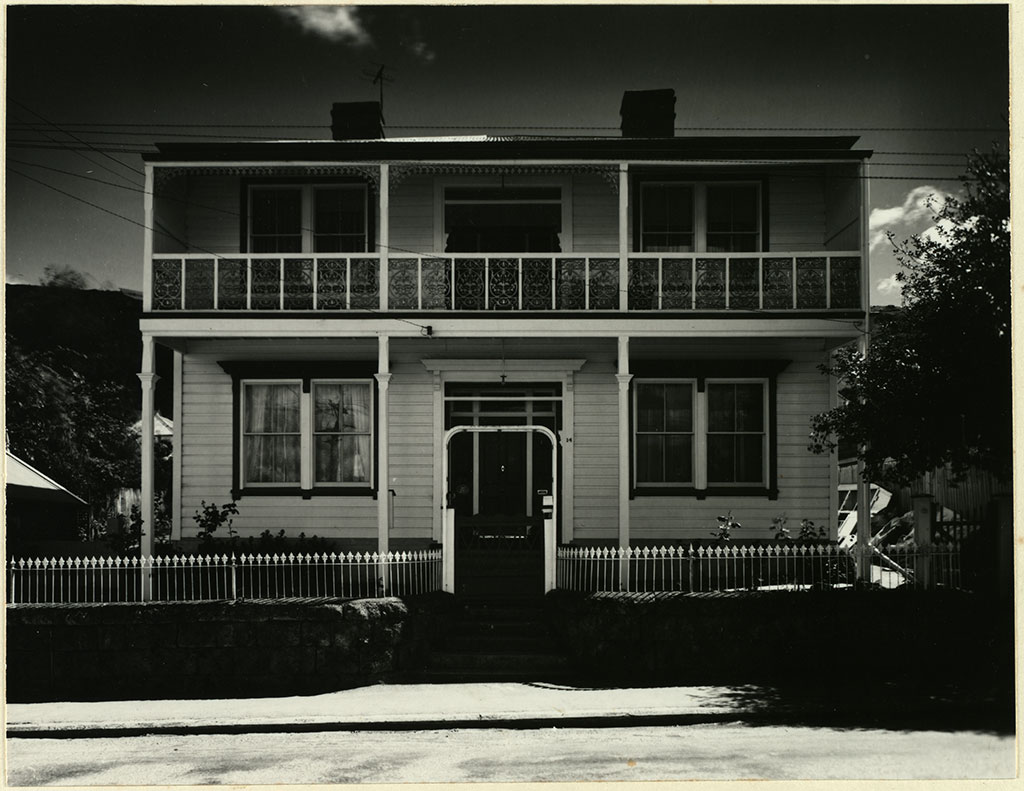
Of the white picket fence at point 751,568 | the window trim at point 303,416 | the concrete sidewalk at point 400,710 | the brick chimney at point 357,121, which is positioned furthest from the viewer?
the brick chimney at point 357,121

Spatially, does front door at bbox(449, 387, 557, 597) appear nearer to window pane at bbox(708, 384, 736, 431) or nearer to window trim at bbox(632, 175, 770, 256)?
window pane at bbox(708, 384, 736, 431)

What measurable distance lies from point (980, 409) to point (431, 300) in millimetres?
7462

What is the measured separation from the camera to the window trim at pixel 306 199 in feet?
58.1

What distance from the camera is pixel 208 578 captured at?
14109mm

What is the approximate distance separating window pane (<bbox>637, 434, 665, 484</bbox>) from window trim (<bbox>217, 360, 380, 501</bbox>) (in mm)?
4170

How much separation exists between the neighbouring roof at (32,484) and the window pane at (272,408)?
510cm

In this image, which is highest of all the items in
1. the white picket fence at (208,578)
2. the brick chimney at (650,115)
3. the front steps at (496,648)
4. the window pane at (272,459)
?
the brick chimney at (650,115)

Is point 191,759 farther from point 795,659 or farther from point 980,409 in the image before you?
point 980,409

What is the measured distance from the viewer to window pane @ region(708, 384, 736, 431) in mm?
17781

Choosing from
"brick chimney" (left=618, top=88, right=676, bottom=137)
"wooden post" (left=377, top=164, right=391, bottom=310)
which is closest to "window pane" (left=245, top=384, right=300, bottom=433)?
"wooden post" (left=377, top=164, right=391, bottom=310)

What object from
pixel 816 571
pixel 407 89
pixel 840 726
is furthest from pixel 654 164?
pixel 840 726

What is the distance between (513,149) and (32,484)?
11.5m

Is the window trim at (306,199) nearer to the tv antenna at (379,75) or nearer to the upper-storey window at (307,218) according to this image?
the upper-storey window at (307,218)

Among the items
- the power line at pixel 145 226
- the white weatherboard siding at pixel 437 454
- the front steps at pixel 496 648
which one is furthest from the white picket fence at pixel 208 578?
the power line at pixel 145 226
